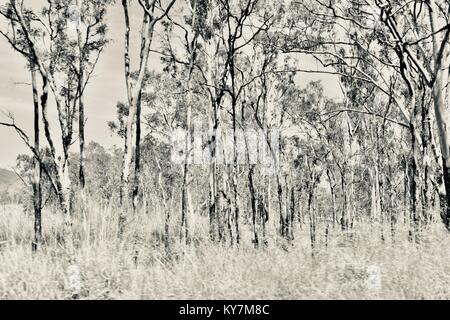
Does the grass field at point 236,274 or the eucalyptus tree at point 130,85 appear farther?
the eucalyptus tree at point 130,85

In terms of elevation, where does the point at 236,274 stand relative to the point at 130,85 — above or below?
below

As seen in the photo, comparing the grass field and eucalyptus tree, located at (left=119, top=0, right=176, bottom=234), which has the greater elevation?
eucalyptus tree, located at (left=119, top=0, right=176, bottom=234)

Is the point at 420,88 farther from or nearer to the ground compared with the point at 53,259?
farther from the ground

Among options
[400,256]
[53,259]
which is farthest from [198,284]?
[400,256]

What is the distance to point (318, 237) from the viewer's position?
5.97 meters

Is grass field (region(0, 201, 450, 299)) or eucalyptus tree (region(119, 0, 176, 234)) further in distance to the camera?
eucalyptus tree (region(119, 0, 176, 234))

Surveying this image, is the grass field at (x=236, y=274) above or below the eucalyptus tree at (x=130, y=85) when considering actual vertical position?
below

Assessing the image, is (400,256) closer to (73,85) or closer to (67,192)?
(67,192)

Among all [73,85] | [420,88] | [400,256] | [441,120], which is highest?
[73,85]

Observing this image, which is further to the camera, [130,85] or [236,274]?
[130,85]
